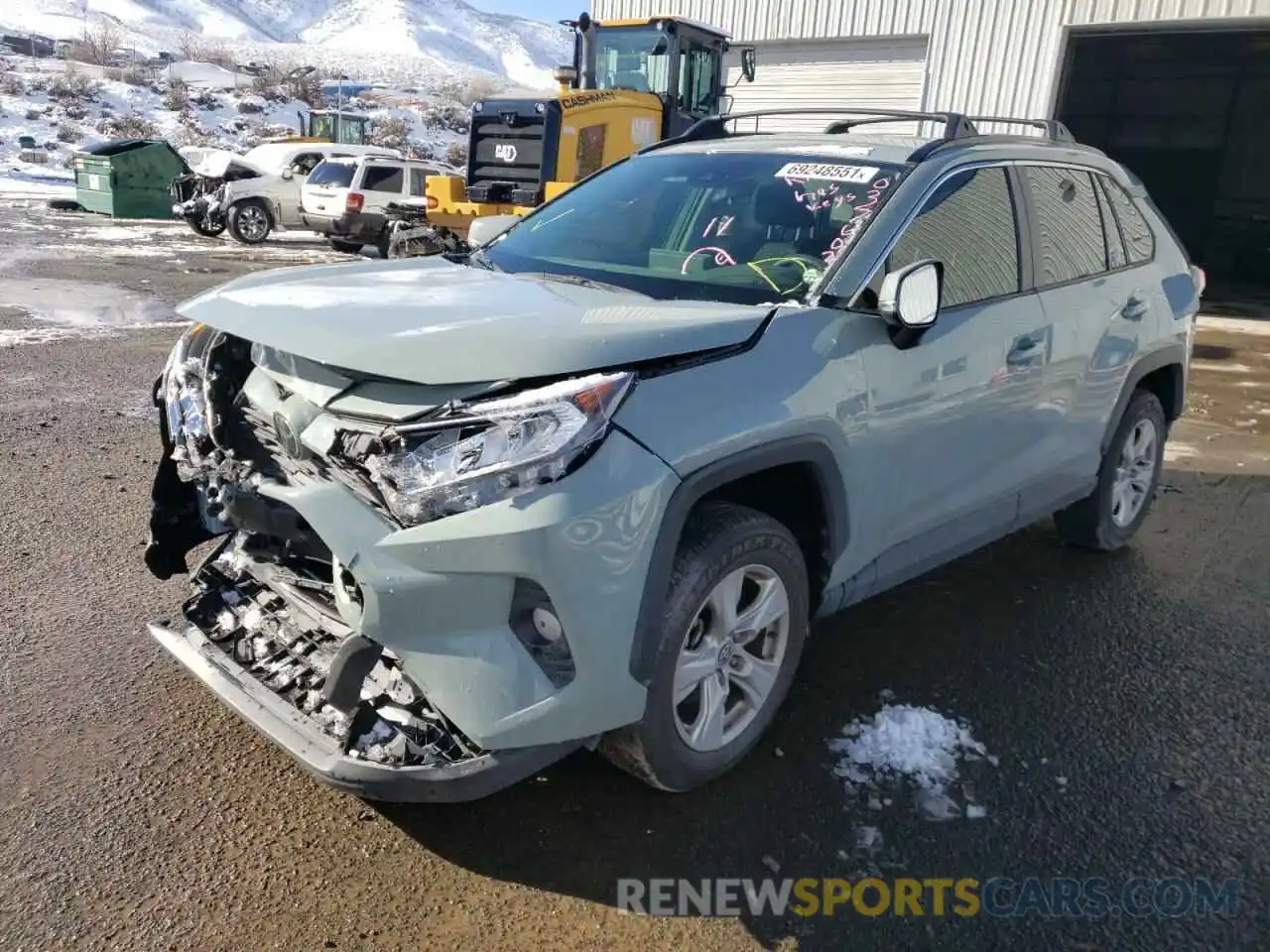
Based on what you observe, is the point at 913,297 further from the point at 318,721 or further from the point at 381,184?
the point at 381,184

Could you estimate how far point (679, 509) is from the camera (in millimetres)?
2504

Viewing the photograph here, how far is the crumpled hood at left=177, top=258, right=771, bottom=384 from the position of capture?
8.02 feet

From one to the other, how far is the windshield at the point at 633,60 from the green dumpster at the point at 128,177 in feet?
43.1

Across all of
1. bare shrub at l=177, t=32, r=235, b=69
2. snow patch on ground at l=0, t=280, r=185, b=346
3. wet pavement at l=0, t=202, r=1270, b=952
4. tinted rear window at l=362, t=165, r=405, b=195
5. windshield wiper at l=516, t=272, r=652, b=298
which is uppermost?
bare shrub at l=177, t=32, r=235, b=69

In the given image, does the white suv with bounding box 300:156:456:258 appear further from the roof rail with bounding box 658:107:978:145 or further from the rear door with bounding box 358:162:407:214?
the roof rail with bounding box 658:107:978:145

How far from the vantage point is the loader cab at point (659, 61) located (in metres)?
12.8

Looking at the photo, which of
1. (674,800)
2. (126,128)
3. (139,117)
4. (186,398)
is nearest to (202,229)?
(186,398)

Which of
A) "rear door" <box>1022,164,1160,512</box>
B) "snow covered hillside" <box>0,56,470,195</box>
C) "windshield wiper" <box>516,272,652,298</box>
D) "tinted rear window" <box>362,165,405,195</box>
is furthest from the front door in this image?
"snow covered hillside" <box>0,56,470,195</box>

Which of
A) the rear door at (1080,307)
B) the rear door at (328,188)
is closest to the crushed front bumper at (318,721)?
the rear door at (1080,307)

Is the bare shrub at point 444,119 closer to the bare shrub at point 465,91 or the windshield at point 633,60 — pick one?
the bare shrub at point 465,91

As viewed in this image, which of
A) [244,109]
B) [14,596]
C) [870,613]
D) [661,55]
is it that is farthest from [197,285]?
[244,109]

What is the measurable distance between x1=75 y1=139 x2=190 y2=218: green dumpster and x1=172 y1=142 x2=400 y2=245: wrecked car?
2.76 metres

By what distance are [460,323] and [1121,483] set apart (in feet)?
12.0

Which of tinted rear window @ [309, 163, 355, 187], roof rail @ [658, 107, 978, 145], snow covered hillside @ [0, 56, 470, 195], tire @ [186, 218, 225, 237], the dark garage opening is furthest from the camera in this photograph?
snow covered hillside @ [0, 56, 470, 195]
